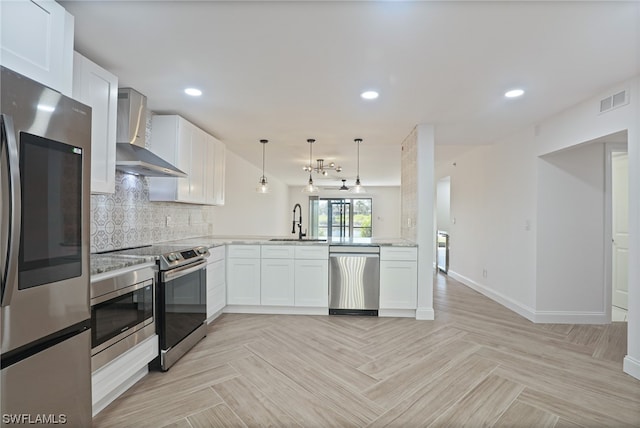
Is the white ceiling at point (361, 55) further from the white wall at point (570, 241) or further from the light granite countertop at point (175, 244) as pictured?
the light granite countertop at point (175, 244)

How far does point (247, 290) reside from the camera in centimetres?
400

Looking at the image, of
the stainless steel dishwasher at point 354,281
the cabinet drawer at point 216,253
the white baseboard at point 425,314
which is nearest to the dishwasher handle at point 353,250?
the stainless steel dishwasher at point 354,281

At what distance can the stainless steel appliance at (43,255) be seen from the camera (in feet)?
3.91

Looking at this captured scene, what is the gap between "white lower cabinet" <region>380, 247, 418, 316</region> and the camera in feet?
12.8

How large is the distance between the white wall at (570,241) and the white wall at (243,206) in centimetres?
467

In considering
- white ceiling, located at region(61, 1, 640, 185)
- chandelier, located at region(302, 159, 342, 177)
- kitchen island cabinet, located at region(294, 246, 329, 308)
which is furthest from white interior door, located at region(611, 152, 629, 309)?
chandelier, located at region(302, 159, 342, 177)

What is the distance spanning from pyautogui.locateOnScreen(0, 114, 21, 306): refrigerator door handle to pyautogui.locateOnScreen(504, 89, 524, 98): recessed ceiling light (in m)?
3.44

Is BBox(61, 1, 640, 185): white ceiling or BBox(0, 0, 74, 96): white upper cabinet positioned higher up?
BBox(61, 1, 640, 185): white ceiling

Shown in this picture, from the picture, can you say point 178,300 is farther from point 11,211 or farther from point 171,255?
point 11,211

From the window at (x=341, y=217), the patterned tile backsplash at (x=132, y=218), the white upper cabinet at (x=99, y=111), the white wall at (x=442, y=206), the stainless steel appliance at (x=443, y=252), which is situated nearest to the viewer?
the white upper cabinet at (x=99, y=111)

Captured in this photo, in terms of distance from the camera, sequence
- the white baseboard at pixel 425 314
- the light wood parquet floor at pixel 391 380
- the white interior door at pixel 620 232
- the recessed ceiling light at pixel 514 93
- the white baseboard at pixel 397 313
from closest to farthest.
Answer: the light wood parquet floor at pixel 391 380 < the recessed ceiling light at pixel 514 93 < the white baseboard at pixel 425 314 < the white baseboard at pixel 397 313 < the white interior door at pixel 620 232

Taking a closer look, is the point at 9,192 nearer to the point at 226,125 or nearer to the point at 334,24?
the point at 334,24

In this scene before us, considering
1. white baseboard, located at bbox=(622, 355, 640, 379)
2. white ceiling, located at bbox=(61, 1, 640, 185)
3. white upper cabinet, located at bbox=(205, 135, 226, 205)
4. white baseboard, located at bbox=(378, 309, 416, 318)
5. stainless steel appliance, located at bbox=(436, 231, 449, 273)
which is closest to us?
white ceiling, located at bbox=(61, 1, 640, 185)

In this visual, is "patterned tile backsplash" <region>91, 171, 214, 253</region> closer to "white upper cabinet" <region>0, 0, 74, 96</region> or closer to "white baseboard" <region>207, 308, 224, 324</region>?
"white baseboard" <region>207, 308, 224, 324</region>
